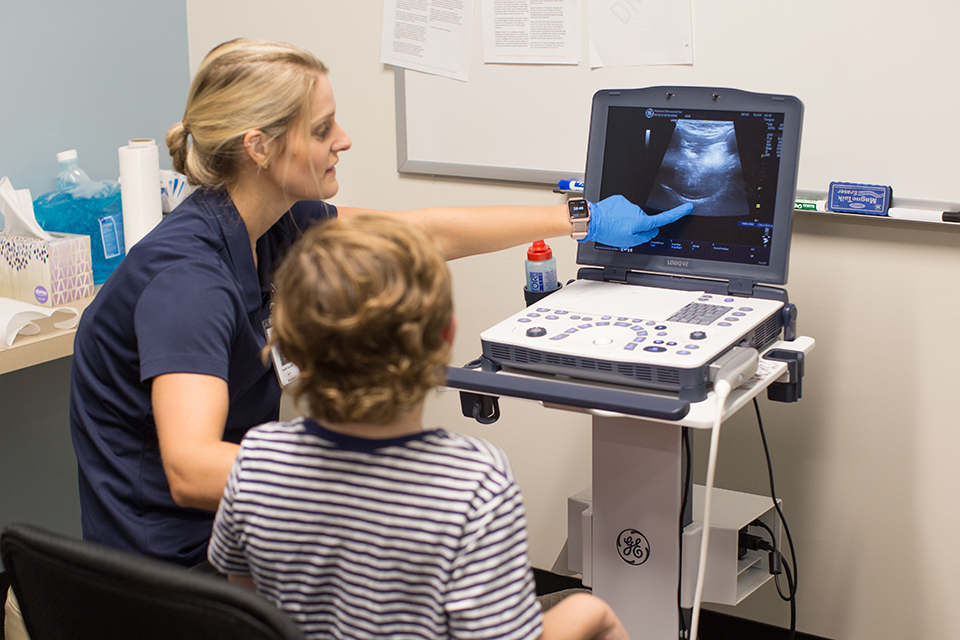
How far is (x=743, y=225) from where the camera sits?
148cm

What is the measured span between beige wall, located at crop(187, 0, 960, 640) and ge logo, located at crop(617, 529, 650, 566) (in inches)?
26.4

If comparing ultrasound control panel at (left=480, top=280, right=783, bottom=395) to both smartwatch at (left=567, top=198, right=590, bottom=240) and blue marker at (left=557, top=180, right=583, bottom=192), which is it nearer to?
smartwatch at (left=567, top=198, right=590, bottom=240)

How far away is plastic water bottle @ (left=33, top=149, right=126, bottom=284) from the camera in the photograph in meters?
2.07

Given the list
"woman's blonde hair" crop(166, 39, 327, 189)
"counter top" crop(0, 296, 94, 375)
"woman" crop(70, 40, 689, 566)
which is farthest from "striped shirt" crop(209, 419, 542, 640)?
"counter top" crop(0, 296, 94, 375)

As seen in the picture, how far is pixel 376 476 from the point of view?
78 cm

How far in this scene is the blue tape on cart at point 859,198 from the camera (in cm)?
170

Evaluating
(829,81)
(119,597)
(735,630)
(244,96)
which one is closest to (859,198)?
(829,81)

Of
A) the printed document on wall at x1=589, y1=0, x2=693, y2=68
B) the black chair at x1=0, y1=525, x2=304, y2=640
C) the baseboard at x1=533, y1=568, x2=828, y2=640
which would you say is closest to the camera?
the black chair at x1=0, y1=525, x2=304, y2=640

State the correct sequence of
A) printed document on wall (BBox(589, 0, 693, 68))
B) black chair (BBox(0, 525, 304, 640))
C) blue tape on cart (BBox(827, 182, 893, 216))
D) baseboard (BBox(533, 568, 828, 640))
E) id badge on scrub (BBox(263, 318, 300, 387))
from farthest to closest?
1. baseboard (BBox(533, 568, 828, 640))
2. printed document on wall (BBox(589, 0, 693, 68))
3. blue tape on cart (BBox(827, 182, 893, 216))
4. id badge on scrub (BBox(263, 318, 300, 387))
5. black chair (BBox(0, 525, 304, 640))

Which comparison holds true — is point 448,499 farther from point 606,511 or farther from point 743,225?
point 743,225

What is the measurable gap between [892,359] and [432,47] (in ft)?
3.90

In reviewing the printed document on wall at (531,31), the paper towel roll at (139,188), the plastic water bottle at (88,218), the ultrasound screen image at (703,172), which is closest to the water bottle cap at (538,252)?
the ultrasound screen image at (703,172)

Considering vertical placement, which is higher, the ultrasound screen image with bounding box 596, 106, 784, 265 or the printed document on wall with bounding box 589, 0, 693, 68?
the printed document on wall with bounding box 589, 0, 693, 68

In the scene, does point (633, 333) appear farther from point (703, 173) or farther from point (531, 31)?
point (531, 31)
